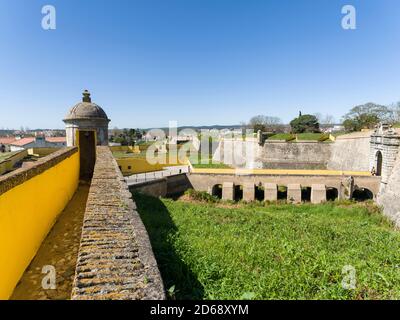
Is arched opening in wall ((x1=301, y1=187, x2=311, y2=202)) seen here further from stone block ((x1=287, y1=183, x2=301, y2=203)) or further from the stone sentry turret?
the stone sentry turret

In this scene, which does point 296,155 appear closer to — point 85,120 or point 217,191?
point 217,191

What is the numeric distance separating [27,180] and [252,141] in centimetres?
3483

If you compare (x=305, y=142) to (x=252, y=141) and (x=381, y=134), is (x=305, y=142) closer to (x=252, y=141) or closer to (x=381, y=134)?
(x=252, y=141)

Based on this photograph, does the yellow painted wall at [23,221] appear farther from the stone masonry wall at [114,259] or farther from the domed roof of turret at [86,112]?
the domed roof of turret at [86,112]

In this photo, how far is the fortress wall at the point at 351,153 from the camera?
83.4 feet

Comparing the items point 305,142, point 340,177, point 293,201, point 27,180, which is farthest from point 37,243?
point 305,142

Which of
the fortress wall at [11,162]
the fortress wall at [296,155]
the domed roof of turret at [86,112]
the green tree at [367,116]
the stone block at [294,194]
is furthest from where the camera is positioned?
the green tree at [367,116]

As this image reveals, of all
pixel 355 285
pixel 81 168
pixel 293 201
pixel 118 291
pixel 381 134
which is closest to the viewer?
pixel 118 291

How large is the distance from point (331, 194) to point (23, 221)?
76.7 ft

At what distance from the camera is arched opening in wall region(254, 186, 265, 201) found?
75.6 feet

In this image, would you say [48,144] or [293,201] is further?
[48,144]

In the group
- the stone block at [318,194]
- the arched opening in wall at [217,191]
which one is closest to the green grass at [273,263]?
the stone block at [318,194]

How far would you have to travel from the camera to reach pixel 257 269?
17.7ft

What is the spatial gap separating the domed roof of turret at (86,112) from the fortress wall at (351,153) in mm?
22754
